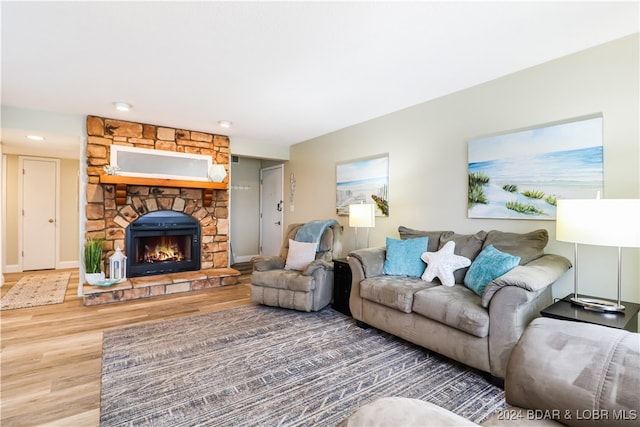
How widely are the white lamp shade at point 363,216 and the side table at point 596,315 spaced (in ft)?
6.20

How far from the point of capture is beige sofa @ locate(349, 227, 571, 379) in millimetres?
1947

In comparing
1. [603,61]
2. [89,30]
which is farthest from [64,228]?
[603,61]

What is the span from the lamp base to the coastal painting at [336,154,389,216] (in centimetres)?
211

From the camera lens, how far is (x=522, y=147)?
265cm

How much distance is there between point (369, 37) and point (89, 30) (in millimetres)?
1881

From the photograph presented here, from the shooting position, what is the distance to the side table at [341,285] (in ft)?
11.0

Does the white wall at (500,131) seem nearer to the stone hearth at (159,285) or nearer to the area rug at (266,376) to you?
the area rug at (266,376)

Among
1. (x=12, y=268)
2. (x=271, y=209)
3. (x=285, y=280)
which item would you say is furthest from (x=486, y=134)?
(x=12, y=268)

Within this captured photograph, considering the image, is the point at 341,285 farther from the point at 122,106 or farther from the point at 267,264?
the point at 122,106

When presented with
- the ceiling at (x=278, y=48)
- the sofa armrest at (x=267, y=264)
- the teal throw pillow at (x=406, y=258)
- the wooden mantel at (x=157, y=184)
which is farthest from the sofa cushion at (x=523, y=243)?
the wooden mantel at (x=157, y=184)

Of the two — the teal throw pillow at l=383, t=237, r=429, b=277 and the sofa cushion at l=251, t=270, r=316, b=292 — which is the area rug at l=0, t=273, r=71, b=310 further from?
the teal throw pillow at l=383, t=237, r=429, b=277

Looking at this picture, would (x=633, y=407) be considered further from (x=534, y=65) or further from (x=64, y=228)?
(x=64, y=228)

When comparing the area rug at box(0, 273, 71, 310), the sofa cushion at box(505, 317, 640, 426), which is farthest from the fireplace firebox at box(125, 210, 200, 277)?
the sofa cushion at box(505, 317, 640, 426)

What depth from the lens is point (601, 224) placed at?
1.74 meters
